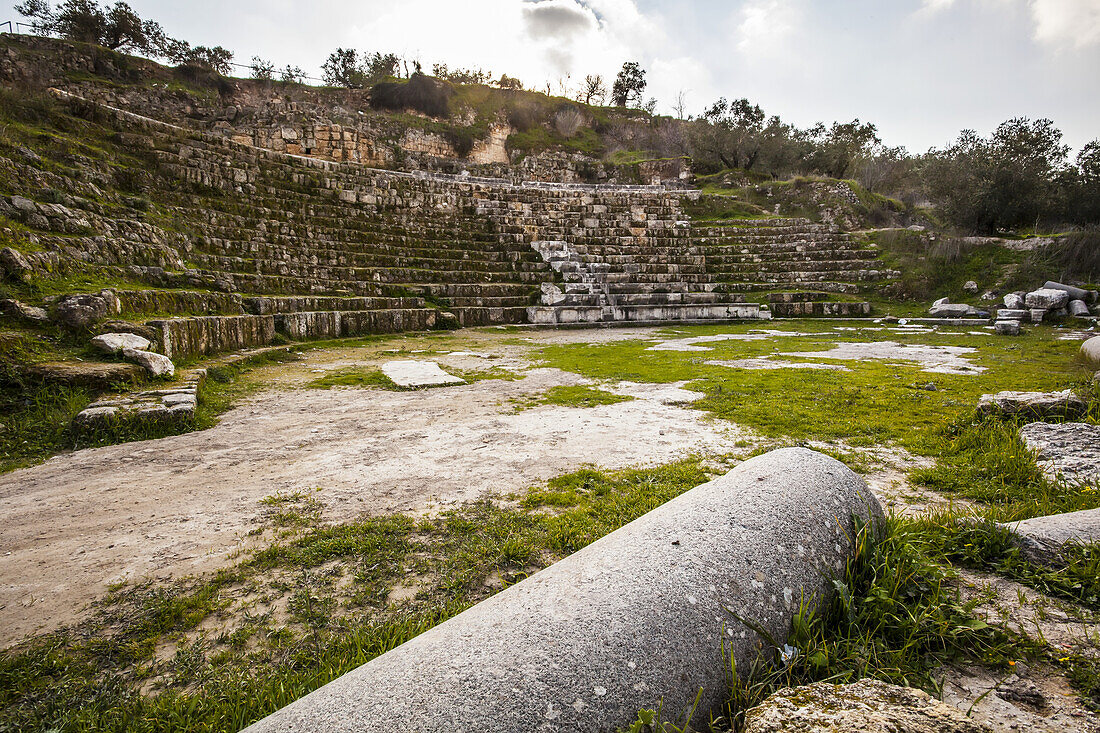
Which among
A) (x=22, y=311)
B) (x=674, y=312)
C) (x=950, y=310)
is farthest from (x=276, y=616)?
(x=950, y=310)

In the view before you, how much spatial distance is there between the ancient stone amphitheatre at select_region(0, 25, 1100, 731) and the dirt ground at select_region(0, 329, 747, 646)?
0.09 ft

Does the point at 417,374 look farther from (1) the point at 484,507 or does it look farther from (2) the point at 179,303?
(2) the point at 179,303

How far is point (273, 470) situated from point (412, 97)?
39.6 metres

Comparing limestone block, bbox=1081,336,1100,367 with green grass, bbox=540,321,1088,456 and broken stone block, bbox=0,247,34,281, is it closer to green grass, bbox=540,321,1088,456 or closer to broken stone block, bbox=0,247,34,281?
green grass, bbox=540,321,1088,456

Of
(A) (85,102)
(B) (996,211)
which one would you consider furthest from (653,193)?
(A) (85,102)

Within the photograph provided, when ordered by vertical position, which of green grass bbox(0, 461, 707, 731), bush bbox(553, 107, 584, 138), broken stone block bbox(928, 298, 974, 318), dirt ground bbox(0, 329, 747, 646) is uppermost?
bush bbox(553, 107, 584, 138)

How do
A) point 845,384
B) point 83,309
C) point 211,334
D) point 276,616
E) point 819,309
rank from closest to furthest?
1. point 276,616
2. point 83,309
3. point 845,384
4. point 211,334
5. point 819,309

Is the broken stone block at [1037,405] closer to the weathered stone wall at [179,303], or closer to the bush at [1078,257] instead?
the weathered stone wall at [179,303]

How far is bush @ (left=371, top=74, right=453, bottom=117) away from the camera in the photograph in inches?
1395

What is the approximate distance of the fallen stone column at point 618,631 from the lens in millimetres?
987

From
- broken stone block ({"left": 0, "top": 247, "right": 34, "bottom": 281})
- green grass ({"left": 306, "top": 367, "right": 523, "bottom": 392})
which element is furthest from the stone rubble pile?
broken stone block ({"left": 0, "top": 247, "right": 34, "bottom": 281})

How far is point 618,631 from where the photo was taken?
46.1 inches

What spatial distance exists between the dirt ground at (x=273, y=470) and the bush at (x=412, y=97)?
36.8m

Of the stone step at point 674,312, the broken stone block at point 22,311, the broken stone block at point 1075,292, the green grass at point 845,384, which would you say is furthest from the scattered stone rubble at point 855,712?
the broken stone block at point 1075,292
